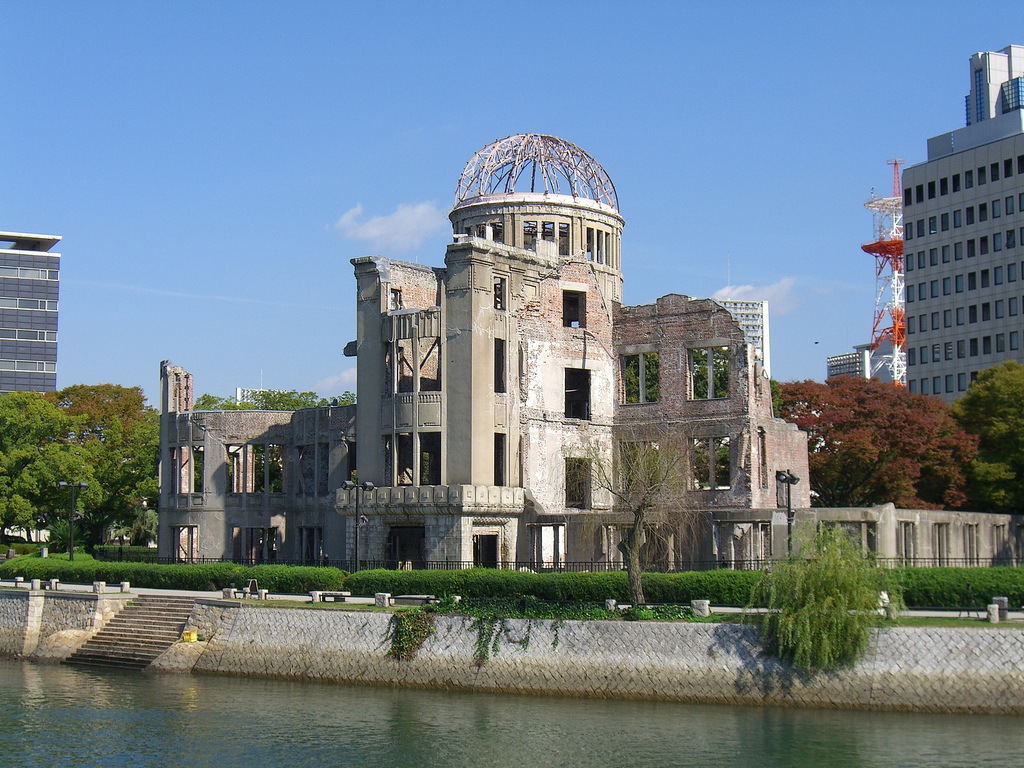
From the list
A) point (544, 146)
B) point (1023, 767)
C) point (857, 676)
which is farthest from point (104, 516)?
point (1023, 767)

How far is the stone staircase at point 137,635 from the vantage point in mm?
38188

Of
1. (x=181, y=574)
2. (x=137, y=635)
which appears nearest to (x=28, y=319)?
(x=181, y=574)

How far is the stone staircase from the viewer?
125 ft

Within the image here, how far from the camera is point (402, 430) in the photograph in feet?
152

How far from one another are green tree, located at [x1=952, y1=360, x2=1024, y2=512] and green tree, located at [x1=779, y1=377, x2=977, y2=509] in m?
0.87

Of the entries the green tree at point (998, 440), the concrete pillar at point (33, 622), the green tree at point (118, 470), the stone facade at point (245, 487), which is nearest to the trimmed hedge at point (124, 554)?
the stone facade at point (245, 487)

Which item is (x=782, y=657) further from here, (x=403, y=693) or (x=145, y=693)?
(x=145, y=693)

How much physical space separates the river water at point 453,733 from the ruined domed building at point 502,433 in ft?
37.5

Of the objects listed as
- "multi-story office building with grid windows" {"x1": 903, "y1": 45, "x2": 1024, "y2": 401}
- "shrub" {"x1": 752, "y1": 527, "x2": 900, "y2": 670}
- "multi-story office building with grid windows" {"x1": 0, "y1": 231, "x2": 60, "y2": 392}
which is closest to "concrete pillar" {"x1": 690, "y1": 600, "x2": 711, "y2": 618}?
"shrub" {"x1": 752, "y1": 527, "x2": 900, "y2": 670}

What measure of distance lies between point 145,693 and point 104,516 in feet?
118

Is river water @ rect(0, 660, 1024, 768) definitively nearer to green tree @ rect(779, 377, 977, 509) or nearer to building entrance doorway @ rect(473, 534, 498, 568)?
building entrance doorway @ rect(473, 534, 498, 568)

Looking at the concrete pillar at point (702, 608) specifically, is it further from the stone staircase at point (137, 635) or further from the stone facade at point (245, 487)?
the stone facade at point (245, 487)

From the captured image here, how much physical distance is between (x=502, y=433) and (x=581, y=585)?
11.6 meters

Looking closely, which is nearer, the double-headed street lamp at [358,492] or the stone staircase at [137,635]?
the stone staircase at [137,635]
